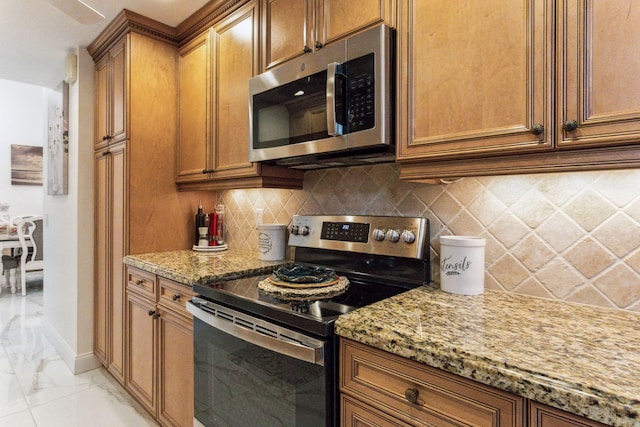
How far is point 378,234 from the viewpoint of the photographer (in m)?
1.49

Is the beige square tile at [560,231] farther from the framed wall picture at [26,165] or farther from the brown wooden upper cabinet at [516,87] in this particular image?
the framed wall picture at [26,165]

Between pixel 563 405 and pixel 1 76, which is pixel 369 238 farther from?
pixel 1 76

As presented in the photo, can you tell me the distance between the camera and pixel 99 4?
200 cm

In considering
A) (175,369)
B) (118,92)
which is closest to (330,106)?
(175,369)

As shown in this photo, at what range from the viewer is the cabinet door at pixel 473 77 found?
0.93 m

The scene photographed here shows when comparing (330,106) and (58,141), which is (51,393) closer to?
(58,141)

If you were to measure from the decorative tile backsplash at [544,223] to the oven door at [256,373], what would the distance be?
682 mm

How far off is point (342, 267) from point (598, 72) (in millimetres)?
1143

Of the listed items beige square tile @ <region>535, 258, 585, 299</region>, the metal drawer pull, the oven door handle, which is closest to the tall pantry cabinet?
the oven door handle

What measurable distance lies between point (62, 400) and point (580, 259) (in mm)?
2847

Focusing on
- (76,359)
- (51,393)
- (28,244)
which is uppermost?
(28,244)

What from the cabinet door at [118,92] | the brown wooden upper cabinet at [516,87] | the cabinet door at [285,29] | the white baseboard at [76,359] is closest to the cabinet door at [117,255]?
the cabinet door at [118,92]

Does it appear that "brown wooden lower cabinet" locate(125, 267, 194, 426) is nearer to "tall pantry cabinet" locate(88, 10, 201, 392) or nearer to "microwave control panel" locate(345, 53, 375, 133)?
"tall pantry cabinet" locate(88, 10, 201, 392)

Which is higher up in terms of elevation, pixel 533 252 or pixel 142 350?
pixel 533 252
